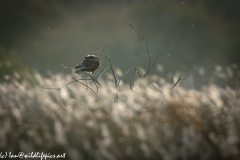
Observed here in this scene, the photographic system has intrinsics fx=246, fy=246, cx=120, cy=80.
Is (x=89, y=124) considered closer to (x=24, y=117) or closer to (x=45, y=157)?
(x=45, y=157)

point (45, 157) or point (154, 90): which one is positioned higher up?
point (154, 90)

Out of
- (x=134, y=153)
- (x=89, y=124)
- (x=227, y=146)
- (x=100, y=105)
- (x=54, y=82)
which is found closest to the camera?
(x=227, y=146)

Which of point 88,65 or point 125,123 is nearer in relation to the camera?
point 125,123

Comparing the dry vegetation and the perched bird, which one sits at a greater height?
the perched bird

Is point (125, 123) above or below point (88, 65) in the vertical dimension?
below

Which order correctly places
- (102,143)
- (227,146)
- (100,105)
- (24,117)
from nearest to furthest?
(227,146)
(102,143)
(24,117)
(100,105)

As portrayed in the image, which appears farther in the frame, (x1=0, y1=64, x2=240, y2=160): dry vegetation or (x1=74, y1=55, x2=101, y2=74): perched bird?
(x1=74, y1=55, x2=101, y2=74): perched bird

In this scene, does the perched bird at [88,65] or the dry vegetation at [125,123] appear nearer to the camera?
the dry vegetation at [125,123]

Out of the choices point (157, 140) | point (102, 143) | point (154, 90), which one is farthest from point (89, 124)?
point (154, 90)
